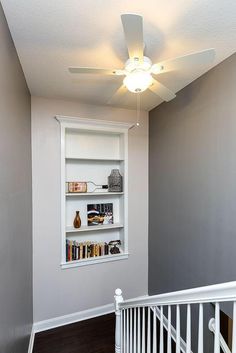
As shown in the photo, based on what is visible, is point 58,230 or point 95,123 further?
point 95,123

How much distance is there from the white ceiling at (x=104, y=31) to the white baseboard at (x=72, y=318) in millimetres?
2823

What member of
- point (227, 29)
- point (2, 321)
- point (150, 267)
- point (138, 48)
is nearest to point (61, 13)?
point (138, 48)

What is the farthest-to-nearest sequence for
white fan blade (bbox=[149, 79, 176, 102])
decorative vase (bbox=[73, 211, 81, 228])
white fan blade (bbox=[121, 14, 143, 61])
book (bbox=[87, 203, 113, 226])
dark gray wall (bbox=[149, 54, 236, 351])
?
book (bbox=[87, 203, 113, 226]) → decorative vase (bbox=[73, 211, 81, 228]) → dark gray wall (bbox=[149, 54, 236, 351]) → white fan blade (bbox=[149, 79, 176, 102]) → white fan blade (bbox=[121, 14, 143, 61])

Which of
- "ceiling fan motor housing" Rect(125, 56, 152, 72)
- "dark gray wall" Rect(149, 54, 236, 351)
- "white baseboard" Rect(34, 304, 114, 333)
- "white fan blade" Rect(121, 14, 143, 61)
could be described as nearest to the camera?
"white fan blade" Rect(121, 14, 143, 61)

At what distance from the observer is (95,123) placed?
270cm

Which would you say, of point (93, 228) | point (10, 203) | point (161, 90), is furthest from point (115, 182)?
point (10, 203)

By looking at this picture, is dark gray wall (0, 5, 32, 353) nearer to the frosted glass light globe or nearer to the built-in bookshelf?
the frosted glass light globe

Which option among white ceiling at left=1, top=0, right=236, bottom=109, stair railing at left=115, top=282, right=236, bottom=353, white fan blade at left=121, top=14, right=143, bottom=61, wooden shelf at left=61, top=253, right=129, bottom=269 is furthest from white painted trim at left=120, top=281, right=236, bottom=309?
wooden shelf at left=61, top=253, right=129, bottom=269

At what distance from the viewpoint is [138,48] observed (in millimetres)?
1219

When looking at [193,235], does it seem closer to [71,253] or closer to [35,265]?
[71,253]

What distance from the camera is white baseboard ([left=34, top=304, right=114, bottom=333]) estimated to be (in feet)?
8.14

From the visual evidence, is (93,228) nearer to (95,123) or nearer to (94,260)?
(94,260)

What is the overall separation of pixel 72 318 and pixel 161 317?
79.0 inches

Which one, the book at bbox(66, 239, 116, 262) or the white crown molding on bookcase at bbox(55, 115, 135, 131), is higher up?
the white crown molding on bookcase at bbox(55, 115, 135, 131)
